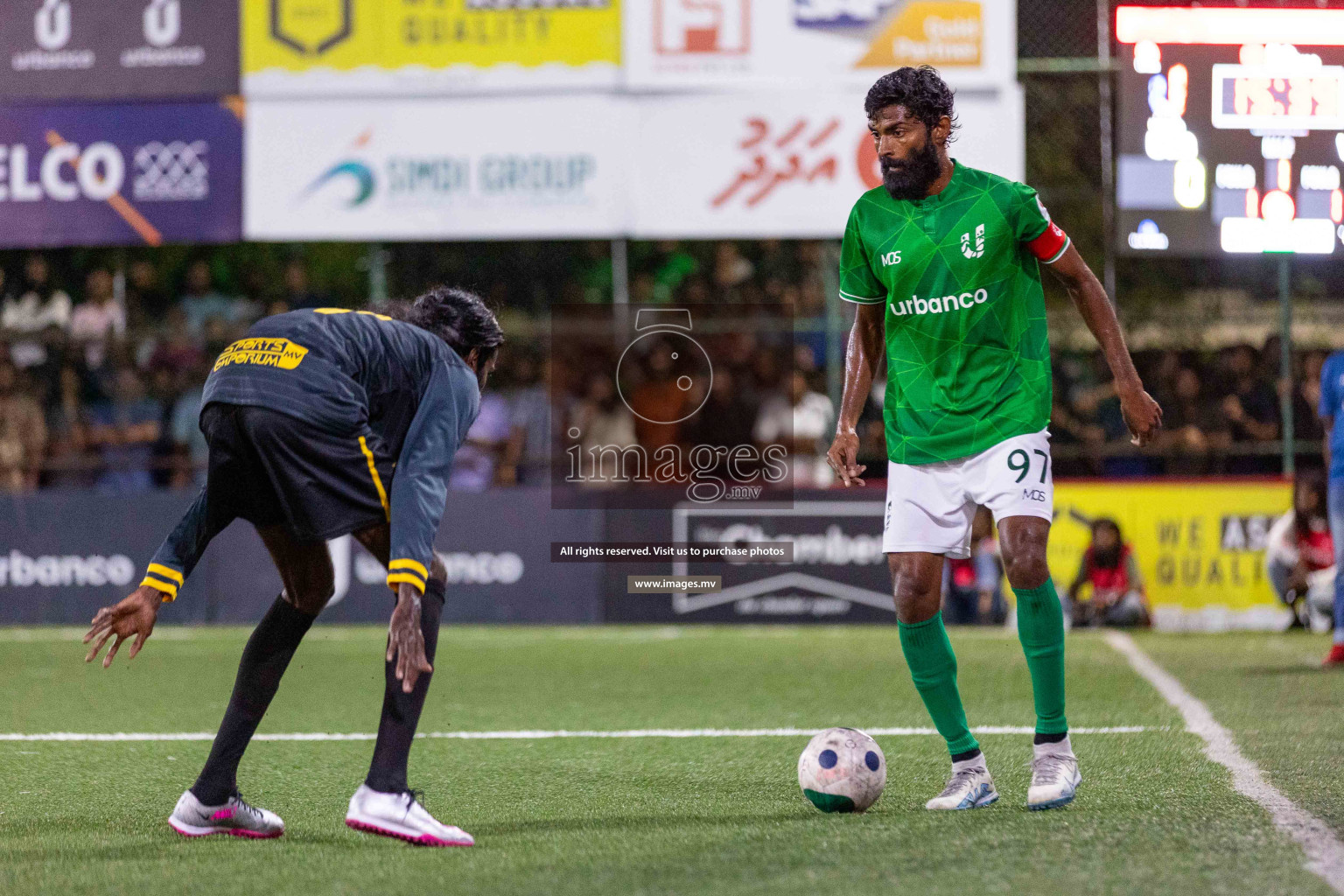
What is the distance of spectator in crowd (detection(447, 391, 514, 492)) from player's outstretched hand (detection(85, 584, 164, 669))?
9440 mm

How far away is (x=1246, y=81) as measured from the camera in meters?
11.8

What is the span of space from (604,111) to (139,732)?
8.09 m

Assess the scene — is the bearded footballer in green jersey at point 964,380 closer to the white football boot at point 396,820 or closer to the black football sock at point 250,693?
the white football boot at point 396,820

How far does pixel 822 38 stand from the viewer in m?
13.6

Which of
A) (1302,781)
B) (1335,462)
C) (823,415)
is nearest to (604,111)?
(823,415)

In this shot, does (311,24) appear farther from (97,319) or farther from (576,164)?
(97,319)

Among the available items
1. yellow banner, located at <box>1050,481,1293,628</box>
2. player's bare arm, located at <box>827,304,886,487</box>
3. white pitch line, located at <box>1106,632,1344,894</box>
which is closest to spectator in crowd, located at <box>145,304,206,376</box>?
yellow banner, located at <box>1050,481,1293,628</box>

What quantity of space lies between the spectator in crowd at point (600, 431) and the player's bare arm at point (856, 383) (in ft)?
27.3

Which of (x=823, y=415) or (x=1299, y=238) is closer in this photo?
(x=1299, y=238)

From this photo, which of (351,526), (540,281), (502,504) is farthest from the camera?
(540,281)

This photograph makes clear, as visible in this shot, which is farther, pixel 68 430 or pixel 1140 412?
pixel 68 430

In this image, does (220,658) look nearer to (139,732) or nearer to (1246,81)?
(139,732)

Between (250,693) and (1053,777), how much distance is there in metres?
2.33

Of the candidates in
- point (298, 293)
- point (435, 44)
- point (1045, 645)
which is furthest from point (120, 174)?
point (1045, 645)
